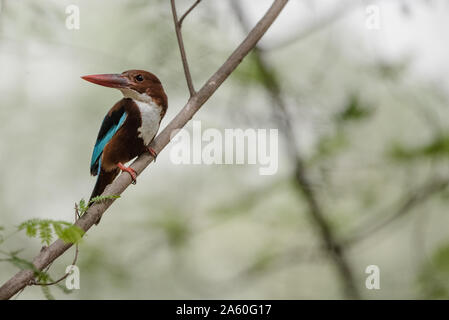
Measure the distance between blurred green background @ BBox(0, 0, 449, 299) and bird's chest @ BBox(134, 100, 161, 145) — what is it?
4.23 ft

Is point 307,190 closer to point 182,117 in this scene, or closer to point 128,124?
point 128,124

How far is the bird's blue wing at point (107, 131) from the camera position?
176 centimetres

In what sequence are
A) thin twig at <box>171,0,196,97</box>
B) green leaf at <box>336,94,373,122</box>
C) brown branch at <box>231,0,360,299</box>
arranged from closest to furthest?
thin twig at <box>171,0,196,97</box>, green leaf at <box>336,94,373,122</box>, brown branch at <box>231,0,360,299</box>

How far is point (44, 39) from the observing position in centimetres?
309

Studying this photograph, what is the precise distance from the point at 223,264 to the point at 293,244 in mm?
697

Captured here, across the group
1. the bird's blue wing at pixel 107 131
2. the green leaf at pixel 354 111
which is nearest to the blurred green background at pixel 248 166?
the green leaf at pixel 354 111

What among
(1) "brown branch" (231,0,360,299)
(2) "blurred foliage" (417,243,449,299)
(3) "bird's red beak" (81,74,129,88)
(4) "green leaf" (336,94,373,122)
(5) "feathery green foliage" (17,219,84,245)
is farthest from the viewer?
(1) "brown branch" (231,0,360,299)

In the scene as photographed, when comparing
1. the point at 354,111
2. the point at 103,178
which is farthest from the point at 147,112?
the point at 354,111

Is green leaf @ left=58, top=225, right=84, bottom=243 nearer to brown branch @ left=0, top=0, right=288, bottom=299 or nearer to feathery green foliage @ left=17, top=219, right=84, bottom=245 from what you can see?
feathery green foliage @ left=17, top=219, right=84, bottom=245

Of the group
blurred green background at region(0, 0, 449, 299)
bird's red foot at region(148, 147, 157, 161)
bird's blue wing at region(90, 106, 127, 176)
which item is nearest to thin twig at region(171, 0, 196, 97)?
bird's red foot at region(148, 147, 157, 161)

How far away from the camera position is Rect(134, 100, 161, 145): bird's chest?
169 cm

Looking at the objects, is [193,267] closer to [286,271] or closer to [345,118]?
[286,271]

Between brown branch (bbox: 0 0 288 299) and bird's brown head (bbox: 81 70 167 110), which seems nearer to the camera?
brown branch (bbox: 0 0 288 299)

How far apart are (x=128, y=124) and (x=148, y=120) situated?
0.22ft
